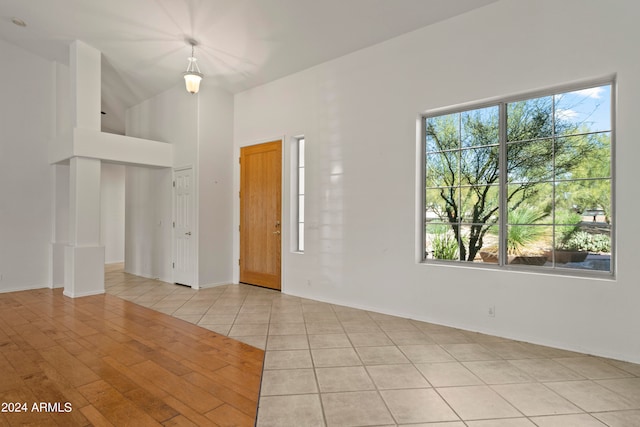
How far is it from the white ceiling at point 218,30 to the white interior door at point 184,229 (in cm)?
168

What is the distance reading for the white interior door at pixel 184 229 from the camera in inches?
217

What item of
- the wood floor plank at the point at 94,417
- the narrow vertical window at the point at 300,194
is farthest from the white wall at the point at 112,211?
the wood floor plank at the point at 94,417

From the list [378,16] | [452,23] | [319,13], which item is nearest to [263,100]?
[319,13]

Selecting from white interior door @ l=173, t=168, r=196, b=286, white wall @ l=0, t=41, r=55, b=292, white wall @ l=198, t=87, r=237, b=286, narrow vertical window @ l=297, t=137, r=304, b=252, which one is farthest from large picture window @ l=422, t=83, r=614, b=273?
white wall @ l=0, t=41, r=55, b=292

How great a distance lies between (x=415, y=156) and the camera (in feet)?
12.6

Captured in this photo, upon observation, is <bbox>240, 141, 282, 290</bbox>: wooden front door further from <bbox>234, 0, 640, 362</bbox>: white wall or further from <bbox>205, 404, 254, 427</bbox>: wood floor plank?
<bbox>205, 404, 254, 427</bbox>: wood floor plank

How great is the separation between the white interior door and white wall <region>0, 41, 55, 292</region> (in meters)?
2.10

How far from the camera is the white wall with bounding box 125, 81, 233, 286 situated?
5.46 m

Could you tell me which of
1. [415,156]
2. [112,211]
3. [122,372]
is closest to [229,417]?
[122,372]

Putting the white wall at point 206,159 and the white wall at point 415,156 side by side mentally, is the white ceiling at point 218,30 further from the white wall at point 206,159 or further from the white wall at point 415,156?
the white wall at point 206,159

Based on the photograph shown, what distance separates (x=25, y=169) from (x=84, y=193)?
1.51 m

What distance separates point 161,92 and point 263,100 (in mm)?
2150

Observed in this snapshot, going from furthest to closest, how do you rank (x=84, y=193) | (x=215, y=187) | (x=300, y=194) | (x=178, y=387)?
(x=215, y=187), (x=300, y=194), (x=84, y=193), (x=178, y=387)

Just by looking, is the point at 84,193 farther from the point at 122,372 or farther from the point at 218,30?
the point at 122,372
